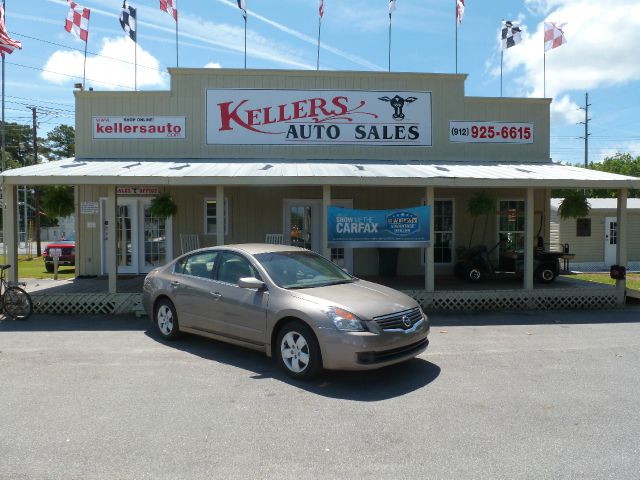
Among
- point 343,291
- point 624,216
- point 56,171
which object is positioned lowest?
point 343,291

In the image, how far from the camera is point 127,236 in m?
13.5

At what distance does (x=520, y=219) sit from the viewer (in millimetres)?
14250

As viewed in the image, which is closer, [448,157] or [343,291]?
[343,291]

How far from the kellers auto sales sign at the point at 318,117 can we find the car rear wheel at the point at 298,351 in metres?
8.19

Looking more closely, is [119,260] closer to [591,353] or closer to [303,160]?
[303,160]

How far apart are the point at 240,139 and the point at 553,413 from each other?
33.6 ft

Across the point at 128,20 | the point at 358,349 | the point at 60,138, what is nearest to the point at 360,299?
the point at 358,349

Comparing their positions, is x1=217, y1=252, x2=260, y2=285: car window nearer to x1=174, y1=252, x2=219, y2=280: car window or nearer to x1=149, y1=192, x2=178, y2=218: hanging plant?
→ x1=174, y1=252, x2=219, y2=280: car window

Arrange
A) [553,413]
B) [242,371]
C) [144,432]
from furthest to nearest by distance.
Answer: [242,371]
[553,413]
[144,432]

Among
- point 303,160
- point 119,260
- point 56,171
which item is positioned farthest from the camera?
point 119,260

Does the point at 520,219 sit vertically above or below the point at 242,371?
above

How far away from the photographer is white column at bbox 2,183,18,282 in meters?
9.27

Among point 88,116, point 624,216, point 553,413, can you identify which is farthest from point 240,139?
point 553,413

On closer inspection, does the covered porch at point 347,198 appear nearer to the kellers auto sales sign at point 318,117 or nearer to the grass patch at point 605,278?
the kellers auto sales sign at point 318,117
